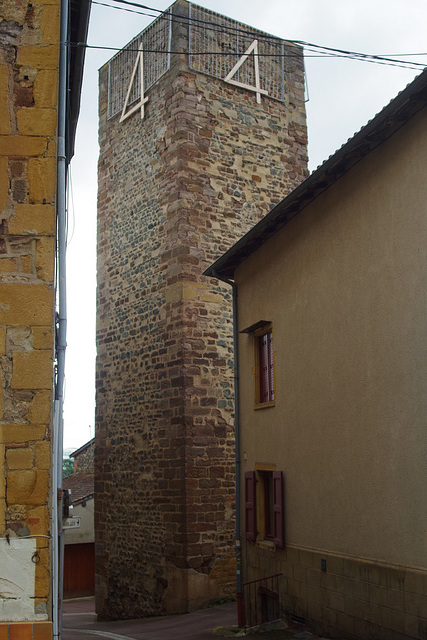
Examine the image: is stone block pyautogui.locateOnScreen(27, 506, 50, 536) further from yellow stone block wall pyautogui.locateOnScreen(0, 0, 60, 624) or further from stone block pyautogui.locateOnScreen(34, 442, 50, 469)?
stone block pyautogui.locateOnScreen(34, 442, 50, 469)

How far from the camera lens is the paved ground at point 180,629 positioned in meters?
8.98

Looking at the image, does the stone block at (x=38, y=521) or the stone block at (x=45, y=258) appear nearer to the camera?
the stone block at (x=38, y=521)

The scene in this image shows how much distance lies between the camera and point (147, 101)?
14.5 metres

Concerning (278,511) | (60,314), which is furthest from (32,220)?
(278,511)

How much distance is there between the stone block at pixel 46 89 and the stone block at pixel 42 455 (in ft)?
6.93

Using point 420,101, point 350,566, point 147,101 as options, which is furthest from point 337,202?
point 147,101

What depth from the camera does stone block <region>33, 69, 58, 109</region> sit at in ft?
15.4

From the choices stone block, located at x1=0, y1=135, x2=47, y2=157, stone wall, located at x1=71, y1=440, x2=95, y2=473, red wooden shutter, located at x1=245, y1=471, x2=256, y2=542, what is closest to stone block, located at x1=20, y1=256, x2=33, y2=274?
stone block, located at x1=0, y1=135, x2=47, y2=157

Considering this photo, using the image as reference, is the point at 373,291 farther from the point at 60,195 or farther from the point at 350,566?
the point at 60,195

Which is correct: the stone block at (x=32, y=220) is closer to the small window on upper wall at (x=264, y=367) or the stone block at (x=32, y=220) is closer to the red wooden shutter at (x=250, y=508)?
the small window on upper wall at (x=264, y=367)

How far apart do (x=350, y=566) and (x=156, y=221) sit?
7841 millimetres

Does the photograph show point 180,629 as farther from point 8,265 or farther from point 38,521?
point 8,265

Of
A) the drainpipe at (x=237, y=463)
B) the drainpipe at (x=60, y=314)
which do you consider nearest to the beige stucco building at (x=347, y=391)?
the drainpipe at (x=237, y=463)

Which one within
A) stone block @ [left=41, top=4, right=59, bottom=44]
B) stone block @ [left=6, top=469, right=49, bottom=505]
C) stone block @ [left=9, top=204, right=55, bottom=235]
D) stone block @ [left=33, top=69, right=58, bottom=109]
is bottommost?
stone block @ [left=6, top=469, right=49, bottom=505]
